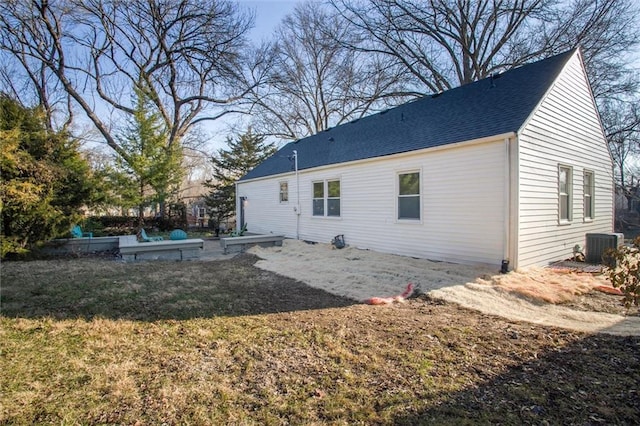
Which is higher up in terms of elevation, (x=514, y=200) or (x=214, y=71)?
(x=214, y=71)

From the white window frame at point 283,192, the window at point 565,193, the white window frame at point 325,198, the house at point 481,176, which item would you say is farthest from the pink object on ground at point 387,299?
the white window frame at point 283,192

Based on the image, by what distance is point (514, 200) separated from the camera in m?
6.85

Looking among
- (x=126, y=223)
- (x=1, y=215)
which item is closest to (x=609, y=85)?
(x=1, y=215)

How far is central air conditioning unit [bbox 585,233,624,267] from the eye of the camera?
804cm

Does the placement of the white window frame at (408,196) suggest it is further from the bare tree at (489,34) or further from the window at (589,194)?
the bare tree at (489,34)

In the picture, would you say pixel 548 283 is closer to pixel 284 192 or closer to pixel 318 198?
pixel 318 198

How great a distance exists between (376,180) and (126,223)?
547 inches

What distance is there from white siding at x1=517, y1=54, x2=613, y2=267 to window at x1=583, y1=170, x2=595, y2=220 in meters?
0.22

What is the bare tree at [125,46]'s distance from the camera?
17484 millimetres

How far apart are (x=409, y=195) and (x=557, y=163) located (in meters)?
3.63

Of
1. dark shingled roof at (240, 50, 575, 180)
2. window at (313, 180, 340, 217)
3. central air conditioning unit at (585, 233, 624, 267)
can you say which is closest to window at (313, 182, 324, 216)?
window at (313, 180, 340, 217)

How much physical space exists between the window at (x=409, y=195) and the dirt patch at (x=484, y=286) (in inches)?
47.6

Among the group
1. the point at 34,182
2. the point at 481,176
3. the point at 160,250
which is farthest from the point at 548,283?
the point at 34,182

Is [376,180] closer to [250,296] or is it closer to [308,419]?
[250,296]
